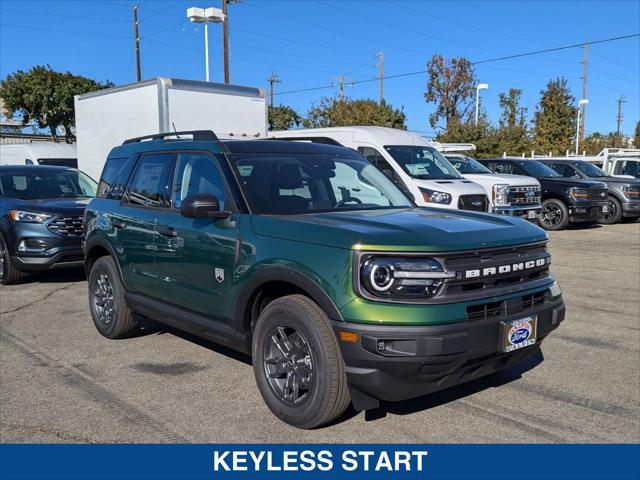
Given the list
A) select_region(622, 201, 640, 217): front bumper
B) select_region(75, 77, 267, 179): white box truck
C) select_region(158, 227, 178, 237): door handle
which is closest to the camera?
select_region(158, 227, 178, 237): door handle

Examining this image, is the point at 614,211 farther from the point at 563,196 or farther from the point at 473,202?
the point at 473,202

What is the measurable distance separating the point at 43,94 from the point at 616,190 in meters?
30.1

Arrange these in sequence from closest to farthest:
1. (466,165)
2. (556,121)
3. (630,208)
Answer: (466,165), (630,208), (556,121)

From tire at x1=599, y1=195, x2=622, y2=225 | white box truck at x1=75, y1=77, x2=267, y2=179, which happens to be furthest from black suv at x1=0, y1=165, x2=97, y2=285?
tire at x1=599, y1=195, x2=622, y2=225

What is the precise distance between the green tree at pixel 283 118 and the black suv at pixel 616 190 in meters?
31.8

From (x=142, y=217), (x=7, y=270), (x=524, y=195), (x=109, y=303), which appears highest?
(x=142, y=217)

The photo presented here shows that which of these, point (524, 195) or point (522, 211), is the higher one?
point (524, 195)

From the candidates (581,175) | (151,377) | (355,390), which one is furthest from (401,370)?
(581,175)

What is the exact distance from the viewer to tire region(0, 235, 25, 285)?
8422 millimetres

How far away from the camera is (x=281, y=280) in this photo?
373cm

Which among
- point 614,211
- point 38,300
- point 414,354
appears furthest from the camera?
point 614,211

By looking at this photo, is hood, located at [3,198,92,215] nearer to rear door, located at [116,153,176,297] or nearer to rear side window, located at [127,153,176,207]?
rear door, located at [116,153,176,297]

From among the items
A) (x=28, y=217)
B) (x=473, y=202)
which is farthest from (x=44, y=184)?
(x=473, y=202)

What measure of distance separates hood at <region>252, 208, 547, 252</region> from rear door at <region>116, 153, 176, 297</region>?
4.60 feet
